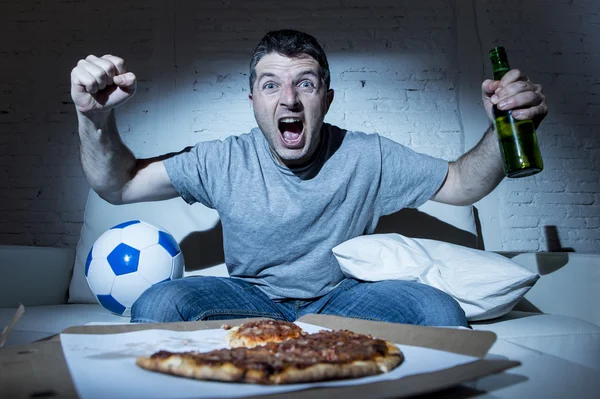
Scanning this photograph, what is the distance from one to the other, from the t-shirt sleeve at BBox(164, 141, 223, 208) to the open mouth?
21 cm

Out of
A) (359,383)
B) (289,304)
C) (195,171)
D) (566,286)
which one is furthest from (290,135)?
(359,383)

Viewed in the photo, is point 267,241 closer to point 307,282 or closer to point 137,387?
point 307,282

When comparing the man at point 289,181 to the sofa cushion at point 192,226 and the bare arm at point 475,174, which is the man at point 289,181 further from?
the sofa cushion at point 192,226

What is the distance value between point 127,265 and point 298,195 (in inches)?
23.4

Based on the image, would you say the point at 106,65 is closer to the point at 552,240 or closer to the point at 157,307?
the point at 157,307

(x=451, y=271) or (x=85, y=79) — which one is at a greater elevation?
(x=85, y=79)

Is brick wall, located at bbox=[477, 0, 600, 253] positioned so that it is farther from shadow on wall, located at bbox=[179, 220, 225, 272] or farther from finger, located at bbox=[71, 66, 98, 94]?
finger, located at bbox=[71, 66, 98, 94]

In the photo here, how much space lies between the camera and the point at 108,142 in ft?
5.41

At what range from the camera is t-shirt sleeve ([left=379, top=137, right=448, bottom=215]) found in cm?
183

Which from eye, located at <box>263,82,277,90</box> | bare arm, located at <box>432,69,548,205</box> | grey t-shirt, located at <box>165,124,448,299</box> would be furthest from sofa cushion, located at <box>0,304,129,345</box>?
bare arm, located at <box>432,69,548,205</box>

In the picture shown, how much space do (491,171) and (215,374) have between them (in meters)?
1.26

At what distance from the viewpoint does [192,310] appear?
1427mm

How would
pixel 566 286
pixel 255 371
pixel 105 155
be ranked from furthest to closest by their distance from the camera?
pixel 566 286 → pixel 105 155 → pixel 255 371

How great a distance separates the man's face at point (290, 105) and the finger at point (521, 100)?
0.63 m
